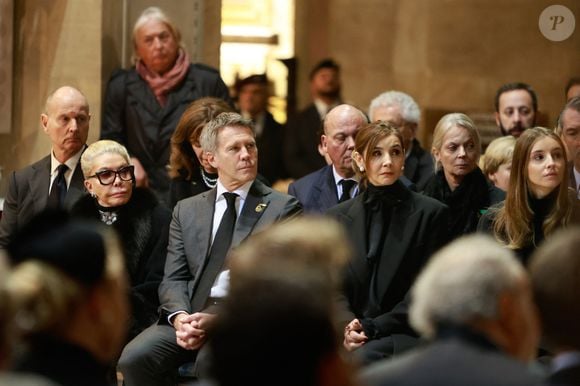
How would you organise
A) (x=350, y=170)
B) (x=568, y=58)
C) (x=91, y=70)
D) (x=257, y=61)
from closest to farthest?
(x=350, y=170), (x=91, y=70), (x=568, y=58), (x=257, y=61)

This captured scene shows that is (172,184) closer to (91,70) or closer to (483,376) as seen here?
(91,70)

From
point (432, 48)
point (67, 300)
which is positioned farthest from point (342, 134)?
point (432, 48)

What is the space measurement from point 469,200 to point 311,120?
322cm

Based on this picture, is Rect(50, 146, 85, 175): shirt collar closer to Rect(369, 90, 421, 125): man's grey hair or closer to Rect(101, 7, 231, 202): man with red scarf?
Rect(101, 7, 231, 202): man with red scarf

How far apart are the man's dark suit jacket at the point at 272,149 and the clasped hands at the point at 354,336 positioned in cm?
392

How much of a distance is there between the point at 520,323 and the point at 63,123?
4.18m

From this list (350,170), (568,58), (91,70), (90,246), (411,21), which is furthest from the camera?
(411,21)

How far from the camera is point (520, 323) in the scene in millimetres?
3416

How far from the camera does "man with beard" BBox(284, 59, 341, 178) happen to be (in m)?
9.71

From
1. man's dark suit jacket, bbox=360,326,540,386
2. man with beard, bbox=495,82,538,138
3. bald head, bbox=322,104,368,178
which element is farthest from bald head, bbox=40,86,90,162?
man's dark suit jacket, bbox=360,326,540,386

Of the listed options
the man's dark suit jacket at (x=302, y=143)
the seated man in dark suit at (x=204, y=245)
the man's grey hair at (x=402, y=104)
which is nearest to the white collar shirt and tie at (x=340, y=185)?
the seated man in dark suit at (x=204, y=245)

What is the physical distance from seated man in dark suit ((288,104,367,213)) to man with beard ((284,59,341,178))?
2.44m

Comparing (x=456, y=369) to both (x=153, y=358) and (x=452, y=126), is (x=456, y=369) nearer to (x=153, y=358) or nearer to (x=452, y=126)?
(x=153, y=358)

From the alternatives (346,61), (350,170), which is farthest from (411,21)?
(350,170)
